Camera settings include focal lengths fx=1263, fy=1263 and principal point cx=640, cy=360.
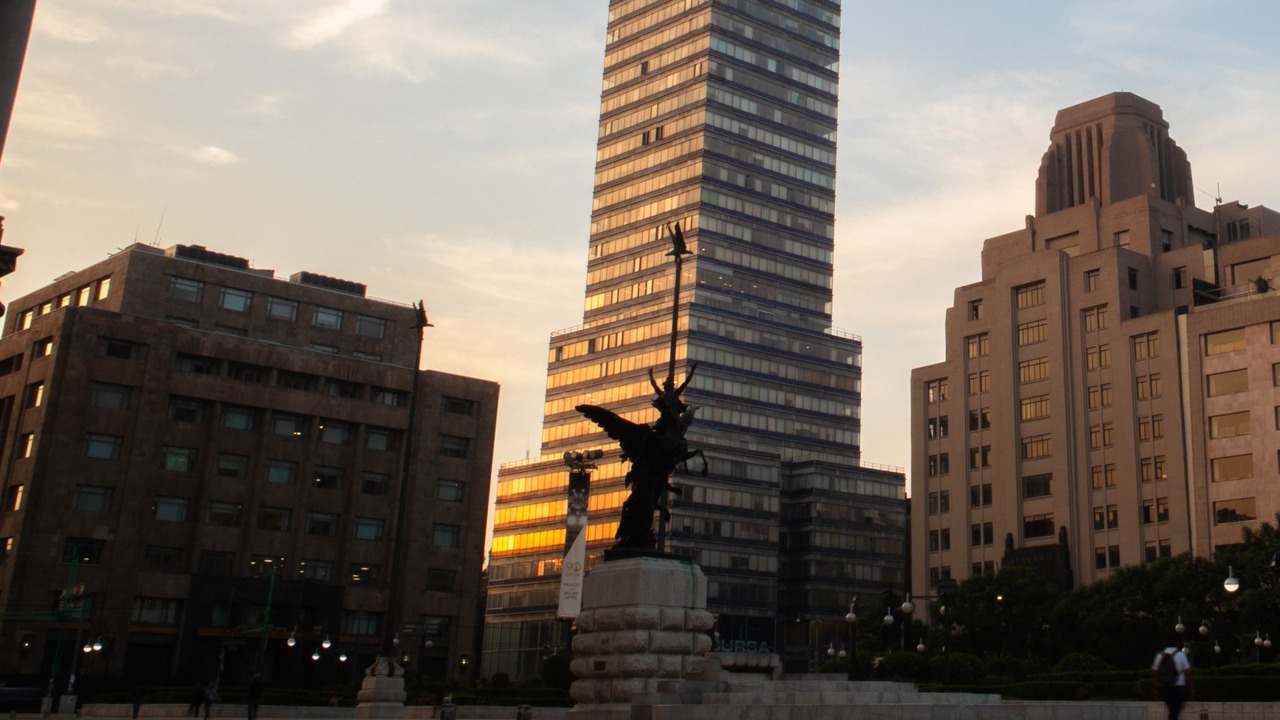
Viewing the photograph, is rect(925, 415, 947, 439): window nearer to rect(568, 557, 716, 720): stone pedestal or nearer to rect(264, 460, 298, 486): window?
rect(264, 460, 298, 486): window

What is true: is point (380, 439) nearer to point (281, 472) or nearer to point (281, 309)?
point (281, 472)

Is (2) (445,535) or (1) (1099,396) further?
(1) (1099,396)

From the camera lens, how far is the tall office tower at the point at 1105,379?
295 ft

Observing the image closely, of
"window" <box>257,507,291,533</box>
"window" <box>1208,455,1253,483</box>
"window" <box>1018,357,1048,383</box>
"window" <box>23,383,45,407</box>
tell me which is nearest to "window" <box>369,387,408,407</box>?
"window" <box>257,507,291,533</box>

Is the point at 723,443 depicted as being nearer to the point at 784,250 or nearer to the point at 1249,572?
the point at 784,250

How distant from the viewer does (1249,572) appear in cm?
6450

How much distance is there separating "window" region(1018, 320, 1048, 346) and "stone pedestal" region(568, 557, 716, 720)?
3094 inches

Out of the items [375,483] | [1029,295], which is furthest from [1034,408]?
[375,483]

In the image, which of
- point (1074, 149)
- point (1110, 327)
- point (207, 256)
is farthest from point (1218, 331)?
point (207, 256)

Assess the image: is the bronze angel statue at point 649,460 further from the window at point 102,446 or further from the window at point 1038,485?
the window at point 1038,485

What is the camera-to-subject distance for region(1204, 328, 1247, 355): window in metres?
90.2

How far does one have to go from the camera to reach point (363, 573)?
8856 cm

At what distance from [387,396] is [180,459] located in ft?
50.2

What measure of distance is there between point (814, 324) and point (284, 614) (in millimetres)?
80939
